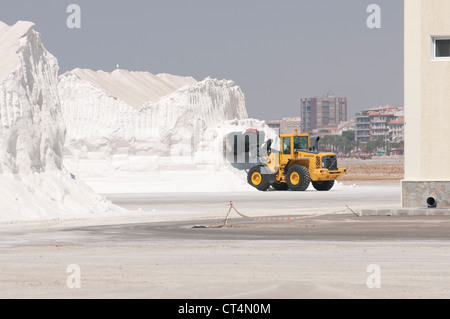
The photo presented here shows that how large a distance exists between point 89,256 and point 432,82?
13.4m

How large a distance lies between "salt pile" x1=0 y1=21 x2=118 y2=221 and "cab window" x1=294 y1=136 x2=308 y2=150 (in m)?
17.0

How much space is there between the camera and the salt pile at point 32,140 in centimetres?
2603

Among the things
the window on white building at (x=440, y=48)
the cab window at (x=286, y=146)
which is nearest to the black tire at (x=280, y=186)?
the cab window at (x=286, y=146)

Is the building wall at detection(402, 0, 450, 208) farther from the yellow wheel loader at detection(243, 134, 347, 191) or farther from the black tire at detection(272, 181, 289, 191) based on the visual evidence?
the black tire at detection(272, 181, 289, 191)

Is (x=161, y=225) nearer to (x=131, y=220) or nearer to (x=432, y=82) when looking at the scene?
(x=131, y=220)

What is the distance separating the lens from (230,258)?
14.9 metres

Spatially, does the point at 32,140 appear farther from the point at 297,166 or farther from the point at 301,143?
the point at 301,143

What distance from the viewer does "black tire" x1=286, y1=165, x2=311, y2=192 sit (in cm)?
4438

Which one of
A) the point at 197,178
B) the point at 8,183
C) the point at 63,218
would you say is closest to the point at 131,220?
the point at 63,218

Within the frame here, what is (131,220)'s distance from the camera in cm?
2497

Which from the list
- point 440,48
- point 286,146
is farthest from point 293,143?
point 440,48

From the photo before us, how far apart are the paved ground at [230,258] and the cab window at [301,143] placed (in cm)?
2147

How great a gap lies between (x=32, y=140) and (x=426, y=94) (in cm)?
1203
